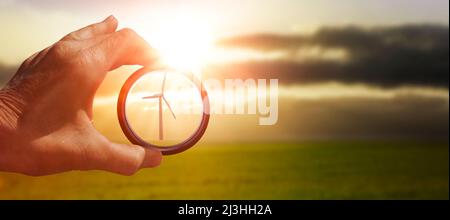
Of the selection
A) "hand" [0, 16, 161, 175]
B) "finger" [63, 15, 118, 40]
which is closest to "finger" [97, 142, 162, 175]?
"hand" [0, 16, 161, 175]

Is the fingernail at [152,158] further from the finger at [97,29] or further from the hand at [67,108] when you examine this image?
the finger at [97,29]

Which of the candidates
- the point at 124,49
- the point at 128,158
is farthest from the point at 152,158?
the point at 124,49

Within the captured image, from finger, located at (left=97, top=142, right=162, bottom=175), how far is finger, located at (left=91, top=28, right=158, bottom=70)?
85 centimetres

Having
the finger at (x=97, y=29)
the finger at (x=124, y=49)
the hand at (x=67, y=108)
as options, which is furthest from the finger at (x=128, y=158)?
the finger at (x=97, y=29)

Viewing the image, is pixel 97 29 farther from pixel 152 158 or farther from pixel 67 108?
pixel 152 158

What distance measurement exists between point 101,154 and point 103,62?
37.5 inches

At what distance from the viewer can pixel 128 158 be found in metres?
6.14

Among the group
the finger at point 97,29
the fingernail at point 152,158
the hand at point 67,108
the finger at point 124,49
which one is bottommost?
the fingernail at point 152,158

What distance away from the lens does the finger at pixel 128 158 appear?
6.08 m

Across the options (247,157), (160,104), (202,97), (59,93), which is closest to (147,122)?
(160,104)

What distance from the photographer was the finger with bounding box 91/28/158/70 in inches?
240

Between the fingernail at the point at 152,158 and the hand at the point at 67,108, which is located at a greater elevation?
the hand at the point at 67,108

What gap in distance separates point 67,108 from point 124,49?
86 centimetres

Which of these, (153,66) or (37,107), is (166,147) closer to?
(153,66)
